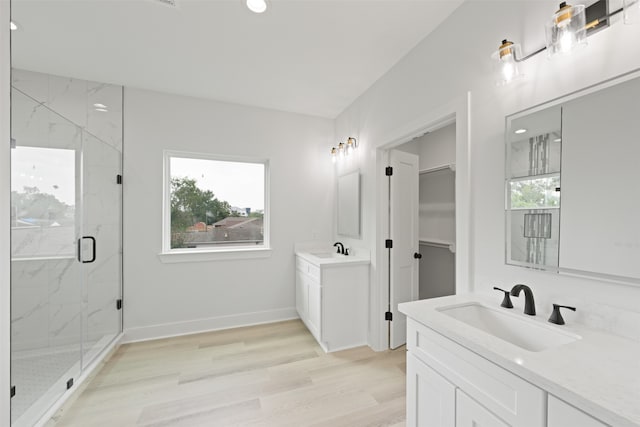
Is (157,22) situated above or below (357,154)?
above

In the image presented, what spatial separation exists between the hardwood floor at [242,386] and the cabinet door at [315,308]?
166mm

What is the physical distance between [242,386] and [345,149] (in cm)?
252

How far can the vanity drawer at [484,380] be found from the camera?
0.80 m

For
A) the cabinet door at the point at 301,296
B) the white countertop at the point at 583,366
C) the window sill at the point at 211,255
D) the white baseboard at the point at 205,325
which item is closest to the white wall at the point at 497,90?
the white countertop at the point at 583,366

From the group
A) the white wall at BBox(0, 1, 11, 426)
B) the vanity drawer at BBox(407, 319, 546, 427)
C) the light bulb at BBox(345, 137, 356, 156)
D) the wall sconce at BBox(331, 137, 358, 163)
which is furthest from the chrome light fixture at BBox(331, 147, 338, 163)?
the white wall at BBox(0, 1, 11, 426)

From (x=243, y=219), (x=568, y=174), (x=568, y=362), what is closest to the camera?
(x=568, y=362)

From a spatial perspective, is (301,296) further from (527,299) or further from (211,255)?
(527,299)

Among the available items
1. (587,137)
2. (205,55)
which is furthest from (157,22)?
(587,137)

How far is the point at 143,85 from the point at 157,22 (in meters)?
1.13

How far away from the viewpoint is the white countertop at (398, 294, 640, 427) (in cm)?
65

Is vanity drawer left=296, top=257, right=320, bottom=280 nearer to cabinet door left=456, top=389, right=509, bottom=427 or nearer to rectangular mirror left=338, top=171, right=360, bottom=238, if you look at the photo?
rectangular mirror left=338, top=171, right=360, bottom=238

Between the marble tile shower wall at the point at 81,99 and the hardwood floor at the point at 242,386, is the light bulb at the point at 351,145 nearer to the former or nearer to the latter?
the hardwood floor at the point at 242,386

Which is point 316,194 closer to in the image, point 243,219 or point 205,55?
point 243,219

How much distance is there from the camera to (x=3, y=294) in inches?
39.2
